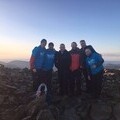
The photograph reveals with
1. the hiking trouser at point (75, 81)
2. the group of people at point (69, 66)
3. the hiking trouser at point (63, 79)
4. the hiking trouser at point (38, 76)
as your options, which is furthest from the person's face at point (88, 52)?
the hiking trouser at point (38, 76)

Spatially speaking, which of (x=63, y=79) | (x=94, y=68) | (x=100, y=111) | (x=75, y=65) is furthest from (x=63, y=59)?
(x=100, y=111)

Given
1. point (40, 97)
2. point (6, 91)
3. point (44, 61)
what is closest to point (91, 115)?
point (40, 97)

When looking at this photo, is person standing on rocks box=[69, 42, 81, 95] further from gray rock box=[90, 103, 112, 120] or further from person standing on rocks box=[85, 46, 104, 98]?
gray rock box=[90, 103, 112, 120]

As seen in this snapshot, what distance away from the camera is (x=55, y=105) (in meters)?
16.1

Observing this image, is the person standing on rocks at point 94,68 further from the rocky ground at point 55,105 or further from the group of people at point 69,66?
the rocky ground at point 55,105

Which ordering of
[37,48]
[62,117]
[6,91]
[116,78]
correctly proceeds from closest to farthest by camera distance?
[62,117] < [37,48] < [6,91] < [116,78]

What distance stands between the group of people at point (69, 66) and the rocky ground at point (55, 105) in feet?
2.28

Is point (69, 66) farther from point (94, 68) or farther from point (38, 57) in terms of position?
point (38, 57)

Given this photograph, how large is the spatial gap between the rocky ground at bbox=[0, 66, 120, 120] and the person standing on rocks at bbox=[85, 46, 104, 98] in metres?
0.88

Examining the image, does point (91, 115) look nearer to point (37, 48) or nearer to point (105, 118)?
point (105, 118)

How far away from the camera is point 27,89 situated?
18.4 metres

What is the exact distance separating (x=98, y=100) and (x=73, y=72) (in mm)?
2048

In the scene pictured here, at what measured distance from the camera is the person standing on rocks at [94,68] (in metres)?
16.2

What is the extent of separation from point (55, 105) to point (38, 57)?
2715 millimetres
